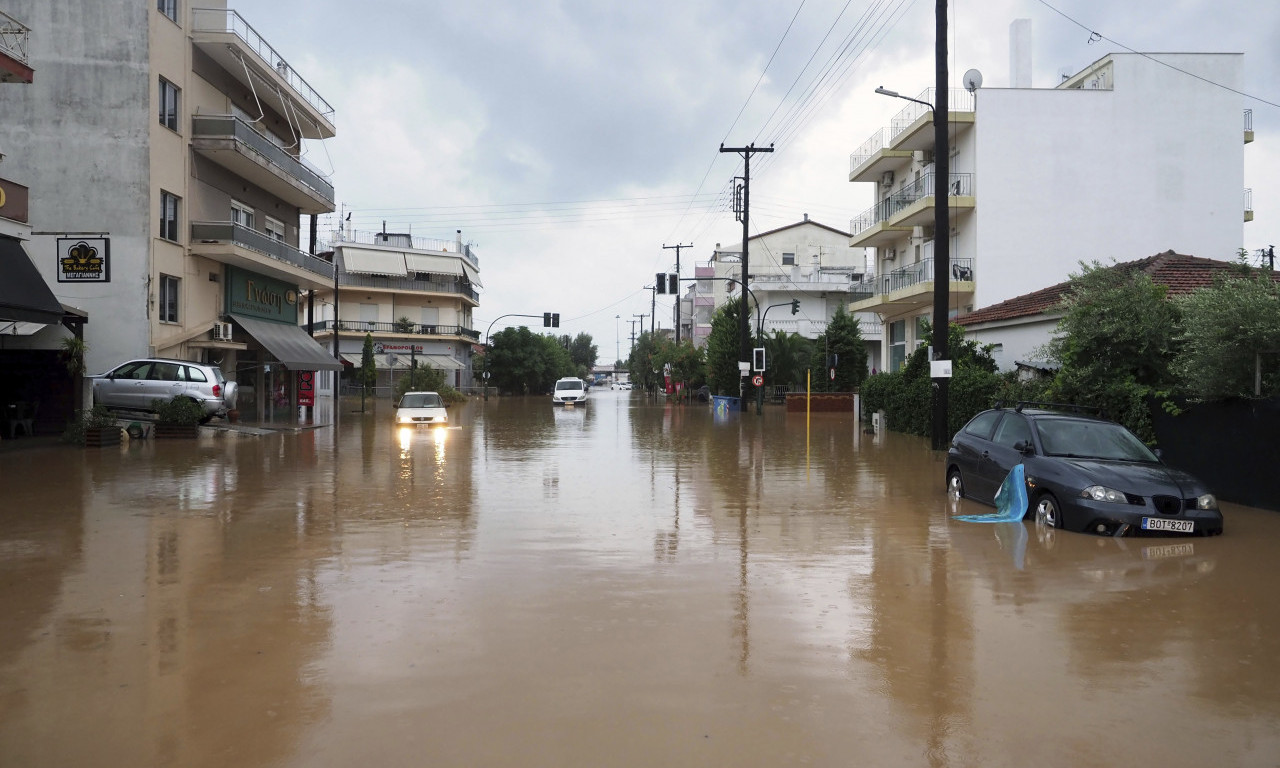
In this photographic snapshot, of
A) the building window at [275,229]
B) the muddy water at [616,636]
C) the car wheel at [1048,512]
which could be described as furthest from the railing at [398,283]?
the car wheel at [1048,512]

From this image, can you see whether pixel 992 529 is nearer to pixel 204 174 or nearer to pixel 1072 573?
pixel 1072 573

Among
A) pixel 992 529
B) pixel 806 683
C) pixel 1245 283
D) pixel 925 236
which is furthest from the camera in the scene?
pixel 925 236

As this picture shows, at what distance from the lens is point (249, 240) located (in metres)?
30.9

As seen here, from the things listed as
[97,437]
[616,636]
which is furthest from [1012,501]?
[97,437]

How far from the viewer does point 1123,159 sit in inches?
1409

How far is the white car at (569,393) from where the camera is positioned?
59125 millimetres

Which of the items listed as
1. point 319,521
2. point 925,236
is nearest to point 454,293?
point 925,236

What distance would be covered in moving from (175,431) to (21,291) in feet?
20.5

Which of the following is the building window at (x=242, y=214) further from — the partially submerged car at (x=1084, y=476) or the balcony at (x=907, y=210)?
the partially submerged car at (x=1084, y=476)

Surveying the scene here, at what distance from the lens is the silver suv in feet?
81.0

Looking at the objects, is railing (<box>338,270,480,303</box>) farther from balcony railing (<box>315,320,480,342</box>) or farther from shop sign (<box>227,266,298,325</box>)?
shop sign (<box>227,266,298,325</box>)

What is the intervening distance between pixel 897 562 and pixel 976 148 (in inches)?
1160

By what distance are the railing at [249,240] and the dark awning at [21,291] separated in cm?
887

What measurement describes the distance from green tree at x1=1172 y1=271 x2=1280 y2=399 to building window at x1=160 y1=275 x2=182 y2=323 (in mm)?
25346
